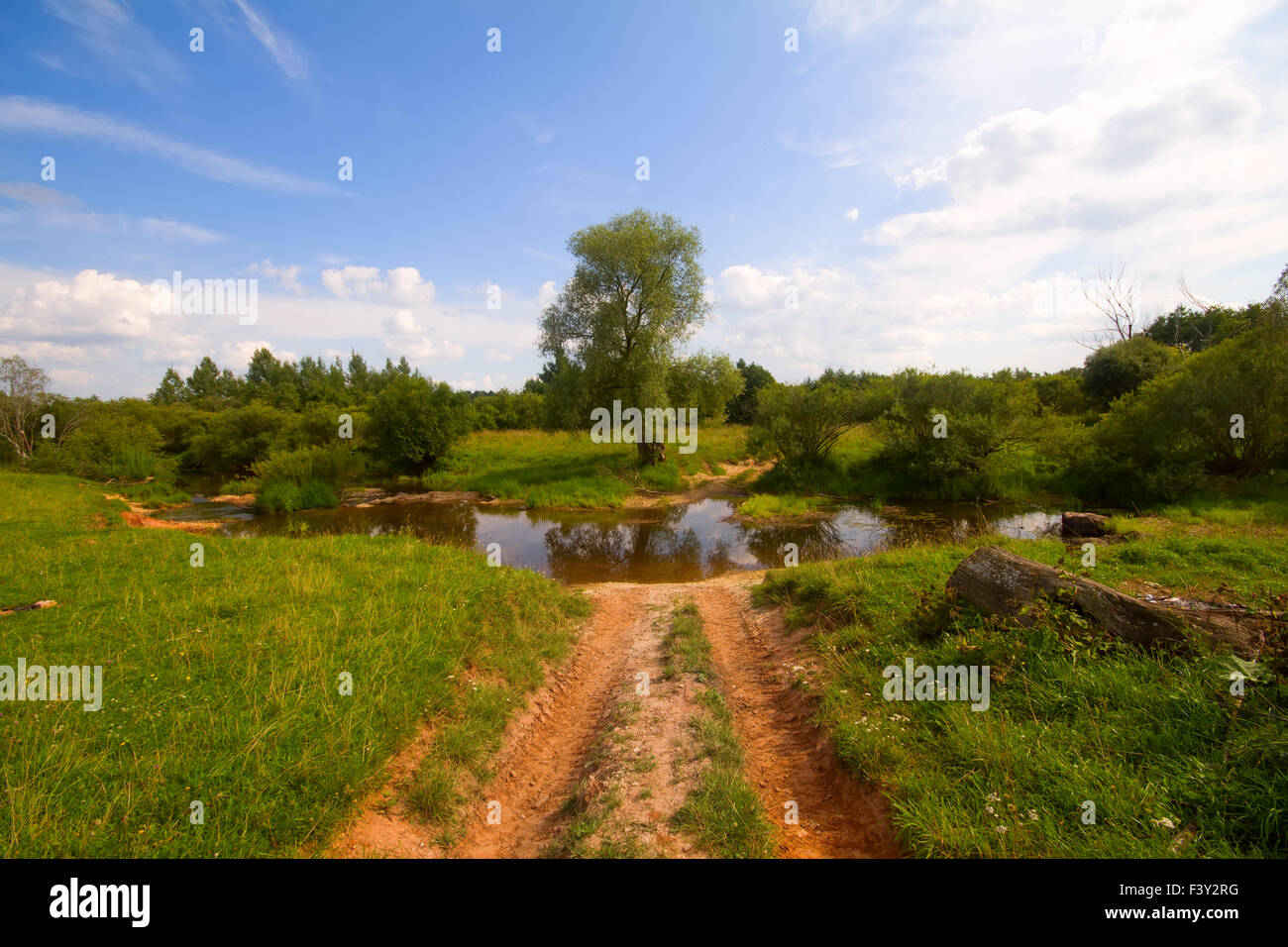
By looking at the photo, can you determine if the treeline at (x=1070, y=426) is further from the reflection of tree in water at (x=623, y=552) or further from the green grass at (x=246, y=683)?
the green grass at (x=246, y=683)

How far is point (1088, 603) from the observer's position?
5.63 metres

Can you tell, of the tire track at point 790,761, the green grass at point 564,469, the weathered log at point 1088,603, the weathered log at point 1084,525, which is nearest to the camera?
the tire track at point 790,761

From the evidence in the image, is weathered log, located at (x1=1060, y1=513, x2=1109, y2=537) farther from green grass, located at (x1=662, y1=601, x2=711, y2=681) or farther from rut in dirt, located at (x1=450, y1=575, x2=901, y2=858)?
green grass, located at (x1=662, y1=601, x2=711, y2=681)

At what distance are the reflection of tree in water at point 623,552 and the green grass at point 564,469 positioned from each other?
4556 millimetres

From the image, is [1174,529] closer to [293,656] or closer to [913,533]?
[913,533]

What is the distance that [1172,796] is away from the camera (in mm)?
3447

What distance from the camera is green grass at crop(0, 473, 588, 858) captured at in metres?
3.42

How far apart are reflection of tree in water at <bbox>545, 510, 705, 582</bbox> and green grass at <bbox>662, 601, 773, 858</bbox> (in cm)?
799

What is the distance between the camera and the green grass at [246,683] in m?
3.42

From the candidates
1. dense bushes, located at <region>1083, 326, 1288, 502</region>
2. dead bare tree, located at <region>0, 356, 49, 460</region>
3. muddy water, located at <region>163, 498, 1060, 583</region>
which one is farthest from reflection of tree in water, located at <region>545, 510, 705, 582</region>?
dead bare tree, located at <region>0, 356, 49, 460</region>

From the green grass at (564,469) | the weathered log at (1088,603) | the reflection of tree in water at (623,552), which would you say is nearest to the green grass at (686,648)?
the weathered log at (1088,603)

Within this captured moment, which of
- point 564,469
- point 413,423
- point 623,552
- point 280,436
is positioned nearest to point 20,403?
point 280,436

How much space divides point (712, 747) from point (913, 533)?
48.8 feet
